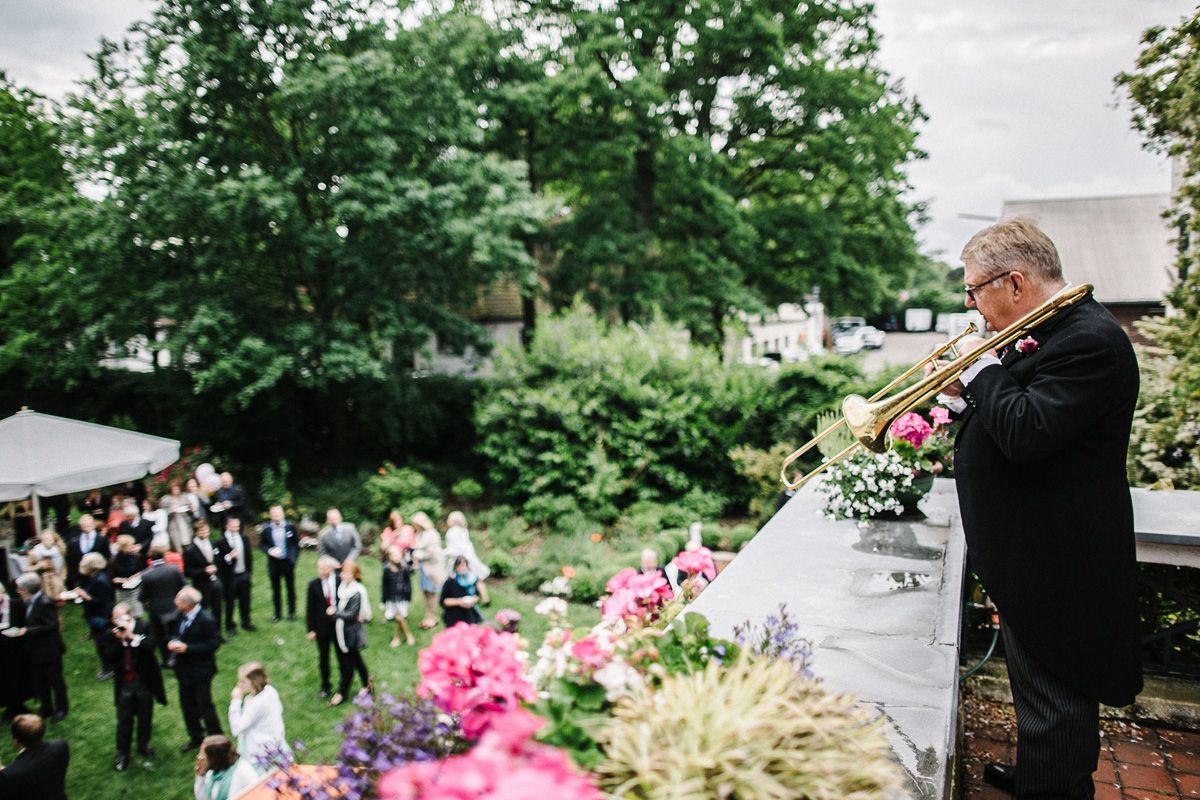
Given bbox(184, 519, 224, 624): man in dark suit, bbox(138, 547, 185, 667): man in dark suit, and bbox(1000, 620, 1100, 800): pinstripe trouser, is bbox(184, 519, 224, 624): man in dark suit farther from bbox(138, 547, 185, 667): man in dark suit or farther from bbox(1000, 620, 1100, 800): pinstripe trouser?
bbox(1000, 620, 1100, 800): pinstripe trouser

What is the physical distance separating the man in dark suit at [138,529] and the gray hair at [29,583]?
6.83 feet

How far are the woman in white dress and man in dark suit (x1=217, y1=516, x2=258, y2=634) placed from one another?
13.6 feet

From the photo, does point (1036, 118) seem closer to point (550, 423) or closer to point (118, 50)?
point (550, 423)

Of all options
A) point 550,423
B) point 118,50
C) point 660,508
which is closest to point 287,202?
point 118,50

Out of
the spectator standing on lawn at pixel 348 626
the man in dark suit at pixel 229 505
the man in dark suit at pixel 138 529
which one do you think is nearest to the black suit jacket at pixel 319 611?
the spectator standing on lawn at pixel 348 626

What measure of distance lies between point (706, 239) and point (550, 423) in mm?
7248

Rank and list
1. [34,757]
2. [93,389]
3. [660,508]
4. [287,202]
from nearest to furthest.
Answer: [34,757] < [287,202] < [660,508] < [93,389]

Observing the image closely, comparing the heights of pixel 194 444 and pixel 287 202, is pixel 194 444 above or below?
below

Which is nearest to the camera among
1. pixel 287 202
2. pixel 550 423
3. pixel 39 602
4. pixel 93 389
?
pixel 39 602

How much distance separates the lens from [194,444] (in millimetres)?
16266

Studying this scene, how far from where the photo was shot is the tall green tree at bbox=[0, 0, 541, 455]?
12703 millimetres

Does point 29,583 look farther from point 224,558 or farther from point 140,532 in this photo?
point 140,532

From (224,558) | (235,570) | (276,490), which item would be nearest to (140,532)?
(224,558)

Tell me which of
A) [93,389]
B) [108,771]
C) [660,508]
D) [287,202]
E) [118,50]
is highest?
[118,50]
